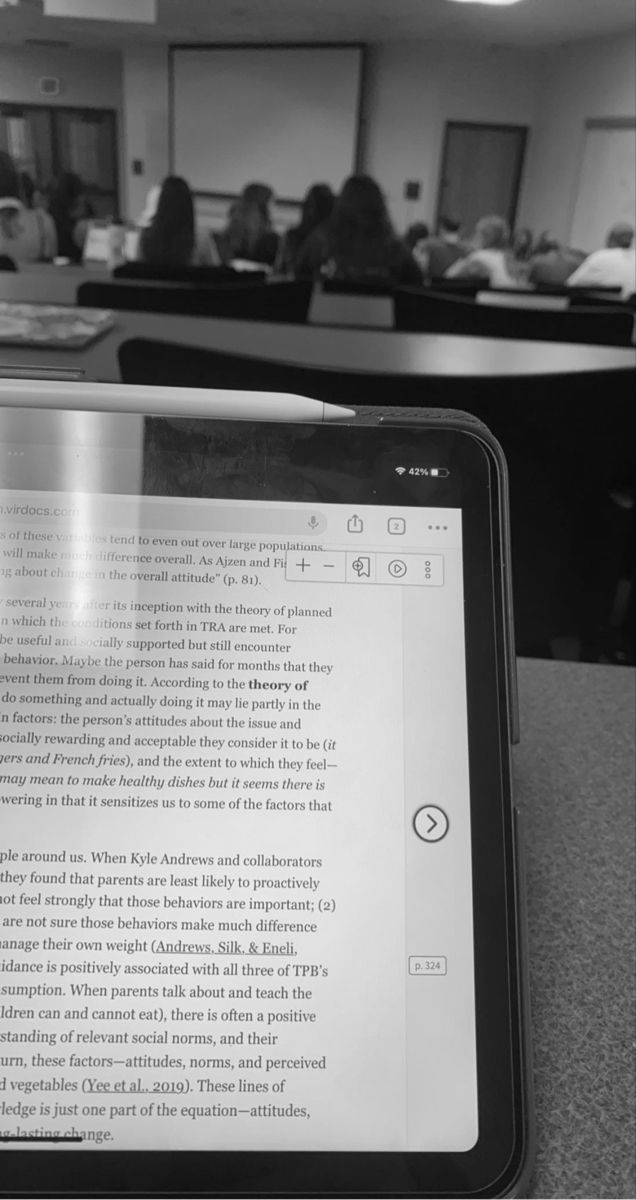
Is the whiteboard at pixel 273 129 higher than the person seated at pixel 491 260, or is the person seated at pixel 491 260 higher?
the whiteboard at pixel 273 129

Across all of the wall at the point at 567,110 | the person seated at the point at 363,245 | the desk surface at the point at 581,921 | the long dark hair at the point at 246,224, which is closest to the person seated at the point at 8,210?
the wall at the point at 567,110

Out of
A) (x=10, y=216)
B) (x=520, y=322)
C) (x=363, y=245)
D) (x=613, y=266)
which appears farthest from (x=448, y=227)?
(x=10, y=216)

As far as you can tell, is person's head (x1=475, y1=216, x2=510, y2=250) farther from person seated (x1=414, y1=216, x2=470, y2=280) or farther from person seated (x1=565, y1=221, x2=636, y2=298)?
person seated (x1=565, y1=221, x2=636, y2=298)

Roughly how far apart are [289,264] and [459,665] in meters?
2.70

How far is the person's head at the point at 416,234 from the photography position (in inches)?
126

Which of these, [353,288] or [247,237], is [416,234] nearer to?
[247,237]

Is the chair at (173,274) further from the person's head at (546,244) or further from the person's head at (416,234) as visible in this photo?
the person's head at (416,234)

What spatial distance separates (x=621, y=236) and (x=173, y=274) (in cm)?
107

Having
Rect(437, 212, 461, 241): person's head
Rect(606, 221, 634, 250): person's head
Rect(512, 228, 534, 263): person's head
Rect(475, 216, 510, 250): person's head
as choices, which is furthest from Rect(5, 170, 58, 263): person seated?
Rect(437, 212, 461, 241): person's head

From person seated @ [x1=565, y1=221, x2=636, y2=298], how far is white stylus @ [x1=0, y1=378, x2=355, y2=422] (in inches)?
35.2

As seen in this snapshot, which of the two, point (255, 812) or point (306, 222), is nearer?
point (255, 812)

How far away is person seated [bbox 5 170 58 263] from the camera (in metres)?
0.88

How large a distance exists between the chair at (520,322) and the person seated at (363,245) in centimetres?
98

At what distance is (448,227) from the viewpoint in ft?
11.3
